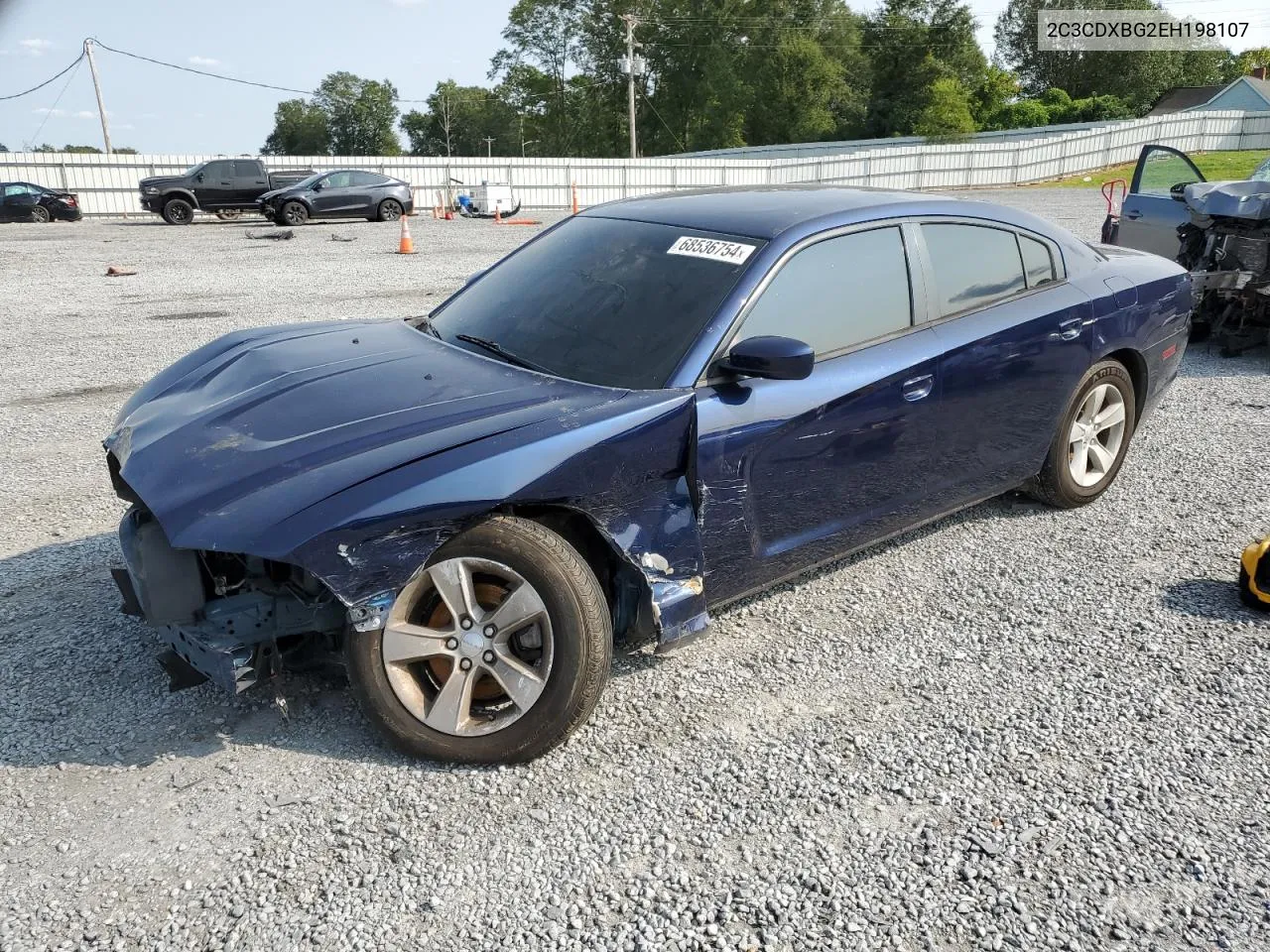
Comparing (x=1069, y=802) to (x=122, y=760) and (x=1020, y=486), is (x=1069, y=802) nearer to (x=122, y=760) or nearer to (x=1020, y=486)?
(x=1020, y=486)

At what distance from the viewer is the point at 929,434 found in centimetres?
387

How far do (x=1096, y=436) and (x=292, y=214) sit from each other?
22600mm

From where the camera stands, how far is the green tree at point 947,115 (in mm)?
53469

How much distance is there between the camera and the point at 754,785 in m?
2.86

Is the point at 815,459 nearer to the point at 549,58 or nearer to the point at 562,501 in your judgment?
the point at 562,501

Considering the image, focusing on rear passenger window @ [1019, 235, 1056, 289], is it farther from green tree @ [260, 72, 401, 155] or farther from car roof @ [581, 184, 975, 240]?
green tree @ [260, 72, 401, 155]

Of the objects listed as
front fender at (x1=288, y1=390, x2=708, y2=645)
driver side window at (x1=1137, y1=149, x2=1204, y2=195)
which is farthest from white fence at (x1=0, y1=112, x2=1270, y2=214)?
front fender at (x1=288, y1=390, x2=708, y2=645)

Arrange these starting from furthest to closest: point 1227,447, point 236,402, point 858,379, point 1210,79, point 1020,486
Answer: point 1210,79 → point 1227,447 → point 1020,486 → point 858,379 → point 236,402

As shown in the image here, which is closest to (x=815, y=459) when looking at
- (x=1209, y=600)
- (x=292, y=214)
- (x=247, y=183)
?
(x=1209, y=600)

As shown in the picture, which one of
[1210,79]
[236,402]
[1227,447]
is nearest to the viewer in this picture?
[236,402]

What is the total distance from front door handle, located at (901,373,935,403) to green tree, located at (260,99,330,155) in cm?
10174

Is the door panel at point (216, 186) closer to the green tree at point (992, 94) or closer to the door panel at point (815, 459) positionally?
the door panel at point (815, 459)

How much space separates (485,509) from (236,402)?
3.67ft

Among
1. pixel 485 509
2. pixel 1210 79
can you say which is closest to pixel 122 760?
pixel 485 509
